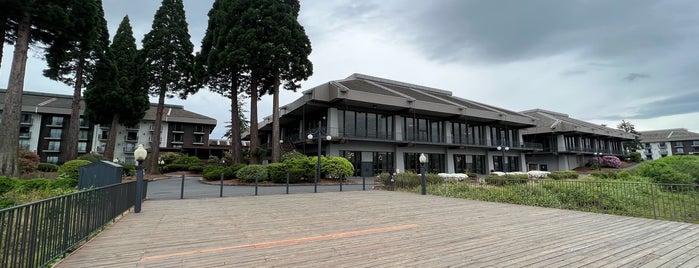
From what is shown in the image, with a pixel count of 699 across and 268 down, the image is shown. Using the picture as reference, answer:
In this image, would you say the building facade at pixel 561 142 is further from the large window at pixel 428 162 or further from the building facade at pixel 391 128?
the large window at pixel 428 162

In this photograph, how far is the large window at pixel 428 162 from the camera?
1125 inches

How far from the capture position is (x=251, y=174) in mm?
19906

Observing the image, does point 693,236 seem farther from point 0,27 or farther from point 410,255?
point 0,27

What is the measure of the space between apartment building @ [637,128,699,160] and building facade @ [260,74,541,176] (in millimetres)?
68691

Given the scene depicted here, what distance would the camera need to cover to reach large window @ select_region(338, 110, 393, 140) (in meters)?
25.6

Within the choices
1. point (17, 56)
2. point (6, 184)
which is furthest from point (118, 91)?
point (6, 184)

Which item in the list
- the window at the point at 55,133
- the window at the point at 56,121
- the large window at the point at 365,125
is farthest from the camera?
the window at the point at 56,121

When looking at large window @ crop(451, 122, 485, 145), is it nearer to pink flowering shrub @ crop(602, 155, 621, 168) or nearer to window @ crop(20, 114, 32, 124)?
pink flowering shrub @ crop(602, 155, 621, 168)

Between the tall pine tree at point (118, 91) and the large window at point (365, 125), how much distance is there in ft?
68.1

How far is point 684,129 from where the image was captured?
76938 millimetres

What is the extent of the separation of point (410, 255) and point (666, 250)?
12.3ft

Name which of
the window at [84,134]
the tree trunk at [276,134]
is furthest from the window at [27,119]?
the tree trunk at [276,134]

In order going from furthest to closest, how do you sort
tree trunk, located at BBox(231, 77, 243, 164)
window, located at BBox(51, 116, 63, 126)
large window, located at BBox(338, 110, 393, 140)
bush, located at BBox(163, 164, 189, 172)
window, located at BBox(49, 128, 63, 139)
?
1. window, located at BBox(51, 116, 63, 126)
2. window, located at BBox(49, 128, 63, 139)
3. bush, located at BBox(163, 164, 189, 172)
4. tree trunk, located at BBox(231, 77, 243, 164)
5. large window, located at BBox(338, 110, 393, 140)

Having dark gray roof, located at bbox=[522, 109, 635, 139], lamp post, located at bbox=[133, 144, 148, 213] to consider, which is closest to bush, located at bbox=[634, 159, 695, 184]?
lamp post, located at bbox=[133, 144, 148, 213]
